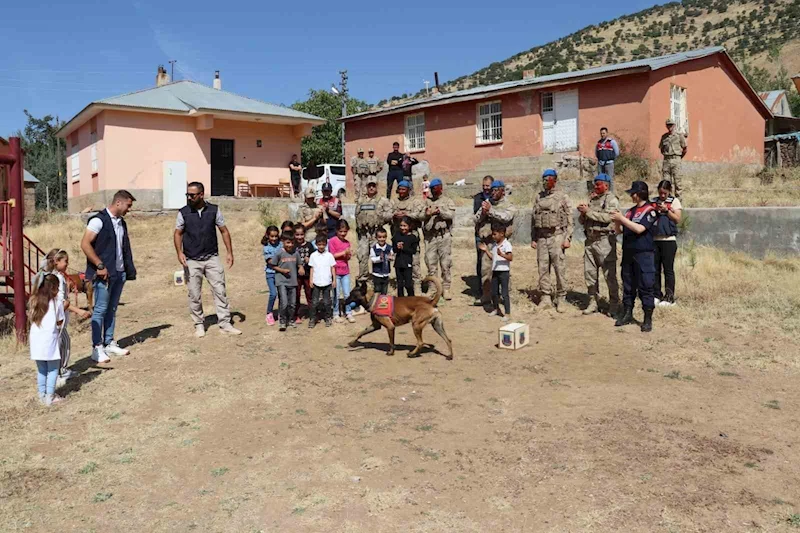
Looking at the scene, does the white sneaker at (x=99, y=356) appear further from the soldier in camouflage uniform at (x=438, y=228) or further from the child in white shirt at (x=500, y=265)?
the child in white shirt at (x=500, y=265)

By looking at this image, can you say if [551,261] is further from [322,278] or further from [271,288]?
[271,288]

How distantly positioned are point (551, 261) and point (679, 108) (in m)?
13.5

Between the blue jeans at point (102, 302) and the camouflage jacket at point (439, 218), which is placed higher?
the camouflage jacket at point (439, 218)

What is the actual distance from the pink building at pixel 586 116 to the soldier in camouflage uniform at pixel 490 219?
1024 cm

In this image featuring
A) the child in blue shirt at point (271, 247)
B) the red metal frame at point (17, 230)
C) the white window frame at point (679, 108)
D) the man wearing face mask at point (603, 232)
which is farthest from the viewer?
the white window frame at point (679, 108)

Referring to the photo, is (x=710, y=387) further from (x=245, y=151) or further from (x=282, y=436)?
(x=245, y=151)

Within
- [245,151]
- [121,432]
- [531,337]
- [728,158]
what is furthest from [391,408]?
[728,158]

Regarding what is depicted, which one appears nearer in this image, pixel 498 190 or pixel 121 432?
pixel 121 432

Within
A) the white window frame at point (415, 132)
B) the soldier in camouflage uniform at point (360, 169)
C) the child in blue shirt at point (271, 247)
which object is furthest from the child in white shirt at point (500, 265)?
the white window frame at point (415, 132)

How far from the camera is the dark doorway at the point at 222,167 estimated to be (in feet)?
73.0

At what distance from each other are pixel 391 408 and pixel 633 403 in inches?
84.2

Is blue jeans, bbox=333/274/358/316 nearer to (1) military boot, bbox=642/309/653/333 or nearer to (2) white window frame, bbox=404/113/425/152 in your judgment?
(1) military boot, bbox=642/309/653/333

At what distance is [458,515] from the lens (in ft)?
12.6

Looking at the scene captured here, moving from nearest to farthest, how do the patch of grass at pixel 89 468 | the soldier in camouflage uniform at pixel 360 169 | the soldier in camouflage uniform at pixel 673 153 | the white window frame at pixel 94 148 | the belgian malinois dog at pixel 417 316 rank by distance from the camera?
1. the patch of grass at pixel 89 468
2. the belgian malinois dog at pixel 417 316
3. the soldier in camouflage uniform at pixel 673 153
4. the soldier in camouflage uniform at pixel 360 169
5. the white window frame at pixel 94 148
